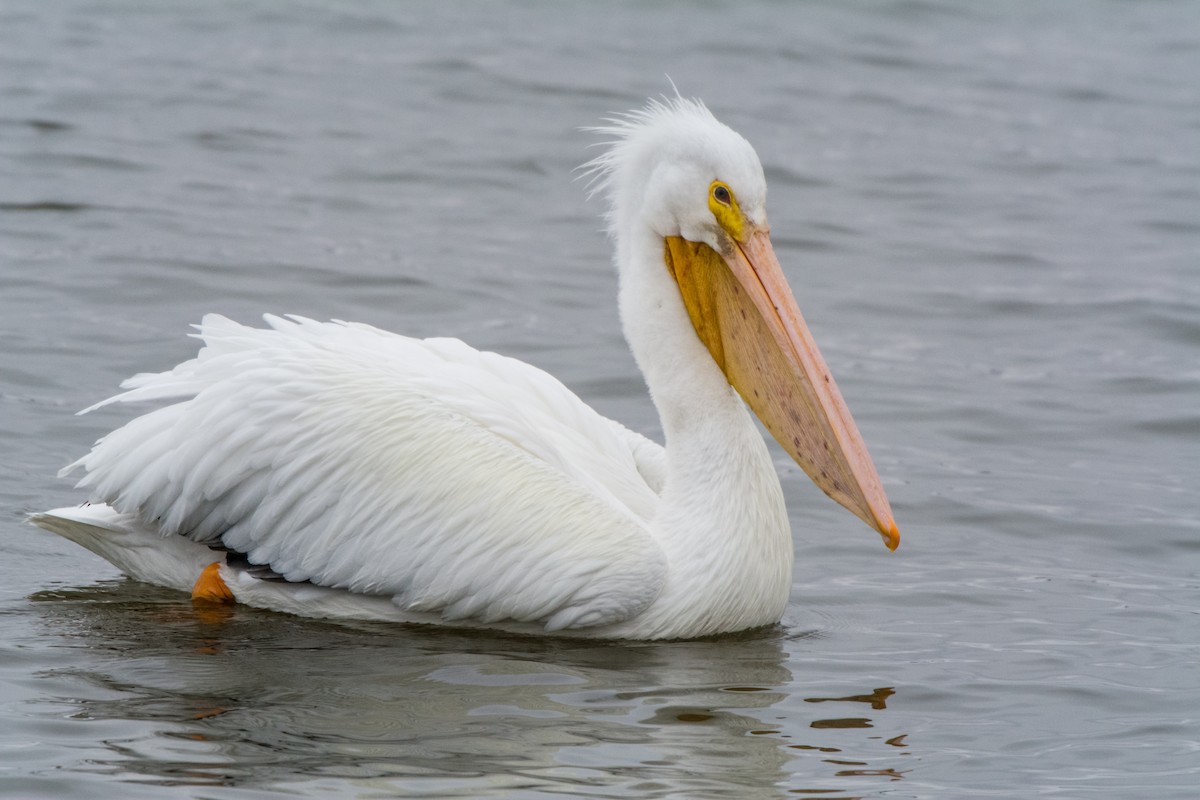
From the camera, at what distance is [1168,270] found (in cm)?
996

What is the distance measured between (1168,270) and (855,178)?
233cm

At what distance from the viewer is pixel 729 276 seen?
202 inches

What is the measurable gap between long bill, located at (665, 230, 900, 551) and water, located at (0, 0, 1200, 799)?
484 mm

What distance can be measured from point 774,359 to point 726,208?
436 millimetres

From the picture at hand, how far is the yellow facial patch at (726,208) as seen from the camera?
16.5 ft

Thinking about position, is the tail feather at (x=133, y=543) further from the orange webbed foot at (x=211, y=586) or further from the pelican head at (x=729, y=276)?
the pelican head at (x=729, y=276)

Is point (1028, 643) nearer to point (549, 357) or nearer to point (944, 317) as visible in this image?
point (549, 357)

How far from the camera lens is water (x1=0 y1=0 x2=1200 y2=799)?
427cm

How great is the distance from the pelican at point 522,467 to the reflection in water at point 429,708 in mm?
134

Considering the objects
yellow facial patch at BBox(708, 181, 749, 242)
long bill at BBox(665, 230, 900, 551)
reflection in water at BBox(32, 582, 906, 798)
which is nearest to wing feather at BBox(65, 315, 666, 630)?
reflection in water at BBox(32, 582, 906, 798)

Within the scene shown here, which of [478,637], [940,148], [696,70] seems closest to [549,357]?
[478,637]

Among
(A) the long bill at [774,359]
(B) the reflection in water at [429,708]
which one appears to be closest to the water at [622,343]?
(B) the reflection in water at [429,708]

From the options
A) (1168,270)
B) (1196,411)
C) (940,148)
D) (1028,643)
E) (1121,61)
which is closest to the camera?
Result: (1028,643)

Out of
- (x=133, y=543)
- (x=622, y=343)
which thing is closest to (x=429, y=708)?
(x=133, y=543)
